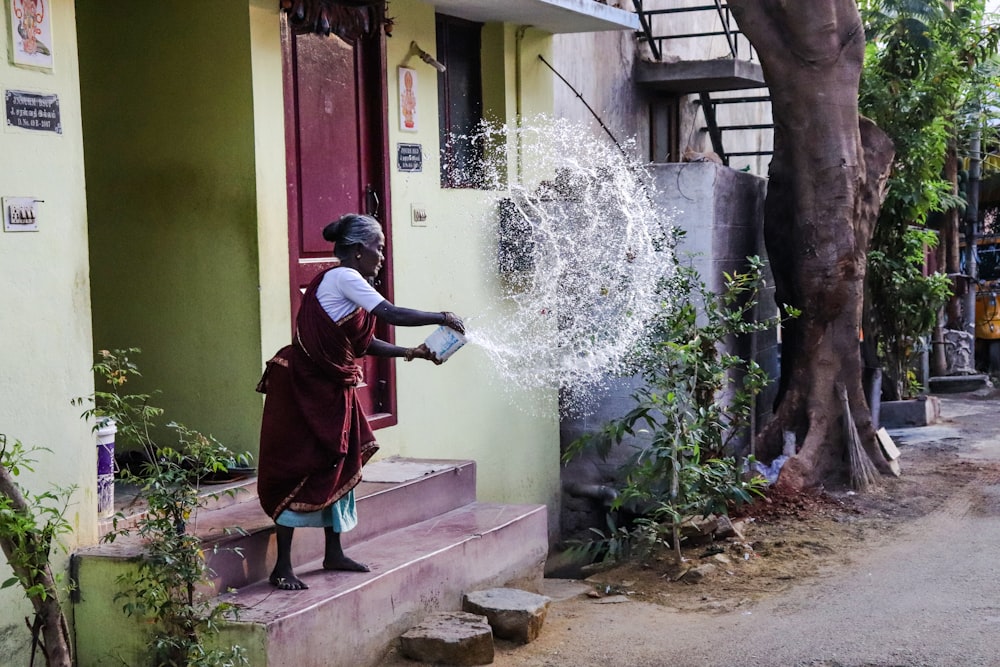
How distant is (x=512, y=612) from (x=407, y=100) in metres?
3.44

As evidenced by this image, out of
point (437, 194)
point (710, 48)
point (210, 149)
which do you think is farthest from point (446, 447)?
point (710, 48)

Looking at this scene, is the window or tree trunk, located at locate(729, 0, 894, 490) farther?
tree trunk, located at locate(729, 0, 894, 490)

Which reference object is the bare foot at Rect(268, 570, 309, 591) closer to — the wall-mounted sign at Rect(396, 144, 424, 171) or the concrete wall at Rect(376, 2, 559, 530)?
the concrete wall at Rect(376, 2, 559, 530)

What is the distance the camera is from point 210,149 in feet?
21.2

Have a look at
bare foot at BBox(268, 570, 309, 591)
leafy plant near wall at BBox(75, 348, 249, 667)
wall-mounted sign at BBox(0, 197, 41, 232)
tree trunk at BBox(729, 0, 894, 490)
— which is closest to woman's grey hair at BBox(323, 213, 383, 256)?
leafy plant near wall at BBox(75, 348, 249, 667)

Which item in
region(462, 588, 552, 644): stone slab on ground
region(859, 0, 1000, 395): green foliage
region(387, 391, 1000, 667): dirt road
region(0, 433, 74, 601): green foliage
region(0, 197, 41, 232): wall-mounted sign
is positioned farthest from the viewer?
region(859, 0, 1000, 395): green foliage

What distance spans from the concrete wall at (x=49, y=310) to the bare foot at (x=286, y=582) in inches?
32.0

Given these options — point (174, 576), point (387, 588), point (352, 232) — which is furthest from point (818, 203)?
point (174, 576)

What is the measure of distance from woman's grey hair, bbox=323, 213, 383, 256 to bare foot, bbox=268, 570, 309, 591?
144cm

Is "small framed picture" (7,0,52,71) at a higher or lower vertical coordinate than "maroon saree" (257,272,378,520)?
higher

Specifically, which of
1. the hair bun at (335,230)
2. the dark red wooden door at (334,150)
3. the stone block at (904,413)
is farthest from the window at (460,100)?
the stone block at (904,413)

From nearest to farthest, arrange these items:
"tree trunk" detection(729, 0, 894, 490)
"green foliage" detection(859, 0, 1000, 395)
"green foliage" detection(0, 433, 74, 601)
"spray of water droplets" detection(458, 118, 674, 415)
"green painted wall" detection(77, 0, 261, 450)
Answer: "green foliage" detection(0, 433, 74, 601)
"green painted wall" detection(77, 0, 261, 450)
"spray of water droplets" detection(458, 118, 674, 415)
"tree trunk" detection(729, 0, 894, 490)
"green foliage" detection(859, 0, 1000, 395)

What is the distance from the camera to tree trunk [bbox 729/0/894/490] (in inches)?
365

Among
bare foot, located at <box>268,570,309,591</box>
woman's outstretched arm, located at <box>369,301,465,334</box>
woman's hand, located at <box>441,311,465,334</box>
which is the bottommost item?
bare foot, located at <box>268,570,309,591</box>
